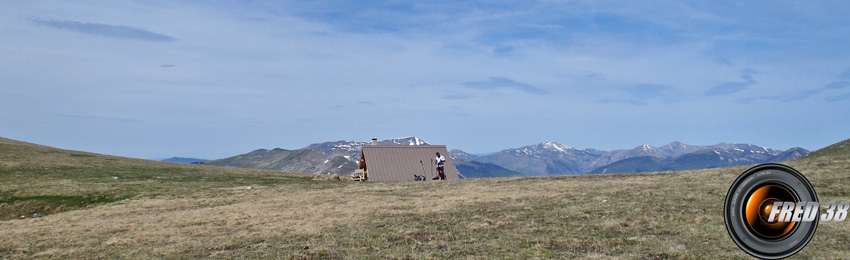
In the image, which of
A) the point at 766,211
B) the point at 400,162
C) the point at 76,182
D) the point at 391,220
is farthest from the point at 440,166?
the point at 766,211

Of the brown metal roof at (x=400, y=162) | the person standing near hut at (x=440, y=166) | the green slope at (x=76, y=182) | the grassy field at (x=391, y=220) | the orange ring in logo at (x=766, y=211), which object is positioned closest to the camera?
the orange ring in logo at (x=766, y=211)

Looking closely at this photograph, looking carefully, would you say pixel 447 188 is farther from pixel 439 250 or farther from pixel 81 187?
pixel 81 187

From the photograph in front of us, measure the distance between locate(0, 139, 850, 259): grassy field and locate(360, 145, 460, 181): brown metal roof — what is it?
46.9 feet

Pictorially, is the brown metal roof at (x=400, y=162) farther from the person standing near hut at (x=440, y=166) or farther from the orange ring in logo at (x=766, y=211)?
the orange ring in logo at (x=766, y=211)

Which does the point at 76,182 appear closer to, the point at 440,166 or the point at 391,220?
the point at 391,220

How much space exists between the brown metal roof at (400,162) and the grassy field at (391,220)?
14281 millimetres

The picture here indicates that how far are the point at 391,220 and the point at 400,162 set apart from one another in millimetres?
36778

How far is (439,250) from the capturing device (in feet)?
57.6

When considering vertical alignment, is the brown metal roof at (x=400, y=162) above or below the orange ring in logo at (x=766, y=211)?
above

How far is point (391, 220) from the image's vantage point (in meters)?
25.1

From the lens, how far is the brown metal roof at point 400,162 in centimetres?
6006

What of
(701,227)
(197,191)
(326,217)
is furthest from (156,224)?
(701,227)

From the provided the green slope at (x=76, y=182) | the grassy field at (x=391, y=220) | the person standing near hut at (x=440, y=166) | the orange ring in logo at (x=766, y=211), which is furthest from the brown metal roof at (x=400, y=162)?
the orange ring in logo at (x=766, y=211)

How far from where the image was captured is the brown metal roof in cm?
6006
